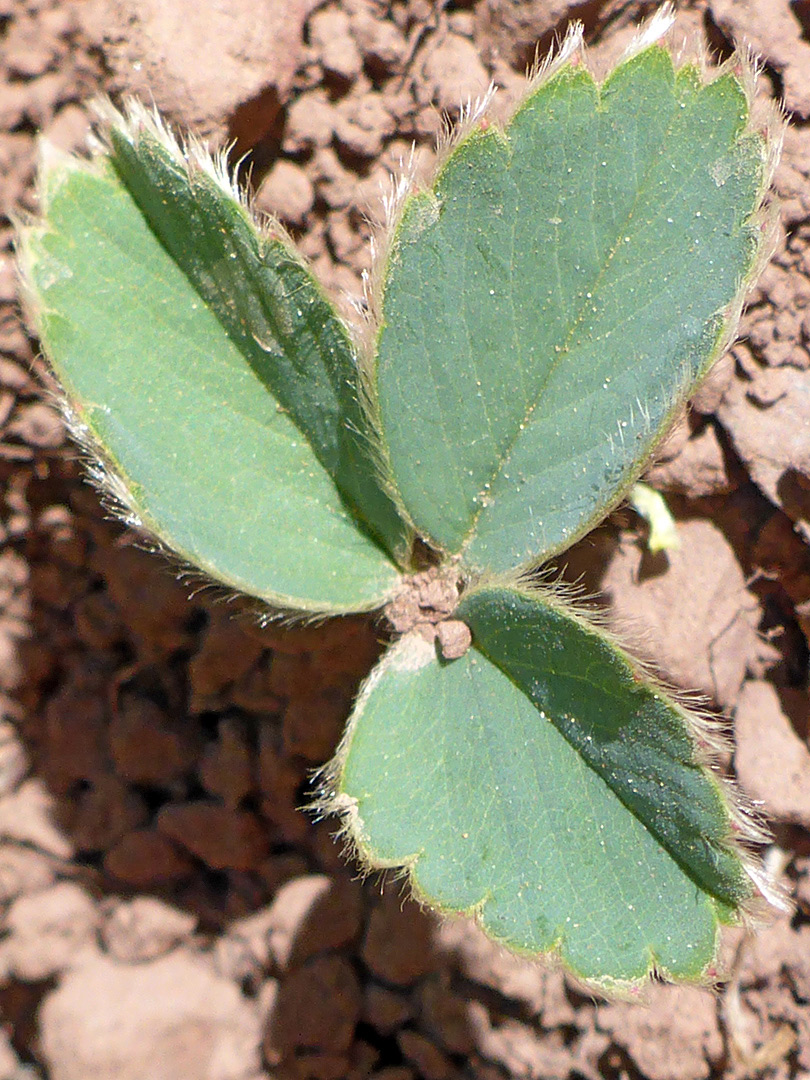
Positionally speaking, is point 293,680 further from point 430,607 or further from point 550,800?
point 550,800

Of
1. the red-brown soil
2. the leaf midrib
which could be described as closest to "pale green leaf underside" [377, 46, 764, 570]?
the leaf midrib

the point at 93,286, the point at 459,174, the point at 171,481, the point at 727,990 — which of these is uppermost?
the point at 93,286

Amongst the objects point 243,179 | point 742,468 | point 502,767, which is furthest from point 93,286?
point 742,468

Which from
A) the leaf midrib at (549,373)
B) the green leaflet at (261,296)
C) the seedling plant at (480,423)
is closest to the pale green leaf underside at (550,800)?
the seedling plant at (480,423)

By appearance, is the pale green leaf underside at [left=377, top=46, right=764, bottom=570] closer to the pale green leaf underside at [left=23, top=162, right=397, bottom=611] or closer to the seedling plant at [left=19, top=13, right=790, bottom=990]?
the seedling plant at [left=19, top=13, right=790, bottom=990]

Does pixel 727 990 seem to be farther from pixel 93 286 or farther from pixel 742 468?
pixel 93 286

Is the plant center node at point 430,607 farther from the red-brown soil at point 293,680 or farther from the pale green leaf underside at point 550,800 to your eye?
the red-brown soil at point 293,680
